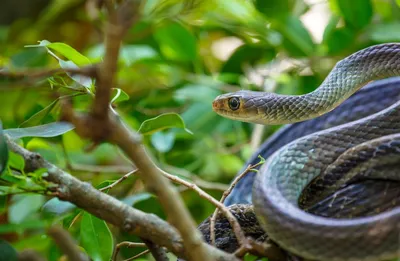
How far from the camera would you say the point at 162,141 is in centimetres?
345

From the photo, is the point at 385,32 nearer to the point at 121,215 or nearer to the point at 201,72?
the point at 201,72

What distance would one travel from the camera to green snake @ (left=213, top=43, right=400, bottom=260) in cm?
166

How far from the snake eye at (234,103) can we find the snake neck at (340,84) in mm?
249

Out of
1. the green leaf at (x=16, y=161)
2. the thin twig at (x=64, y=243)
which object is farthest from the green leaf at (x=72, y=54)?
the thin twig at (x=64, y=243)

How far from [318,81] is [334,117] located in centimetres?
59

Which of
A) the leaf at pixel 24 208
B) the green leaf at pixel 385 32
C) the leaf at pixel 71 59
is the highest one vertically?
the leaf at pixel 71 59

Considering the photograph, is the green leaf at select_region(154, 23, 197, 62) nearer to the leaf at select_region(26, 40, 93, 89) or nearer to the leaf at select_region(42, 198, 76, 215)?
the leaf at select_region(26, 40, 93, 89)

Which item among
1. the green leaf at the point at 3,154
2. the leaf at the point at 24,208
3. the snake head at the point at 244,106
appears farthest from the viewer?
the leaf at the point at 24,208

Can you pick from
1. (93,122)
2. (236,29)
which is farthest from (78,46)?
(93,122)

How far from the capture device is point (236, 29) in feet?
14.0

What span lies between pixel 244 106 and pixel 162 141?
2.01 ft

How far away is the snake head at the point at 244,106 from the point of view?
9.88 feet

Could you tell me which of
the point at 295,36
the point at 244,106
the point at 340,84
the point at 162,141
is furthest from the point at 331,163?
the point at 295,36

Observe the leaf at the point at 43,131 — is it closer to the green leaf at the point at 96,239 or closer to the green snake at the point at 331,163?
the green leaf at the point at 96,239
